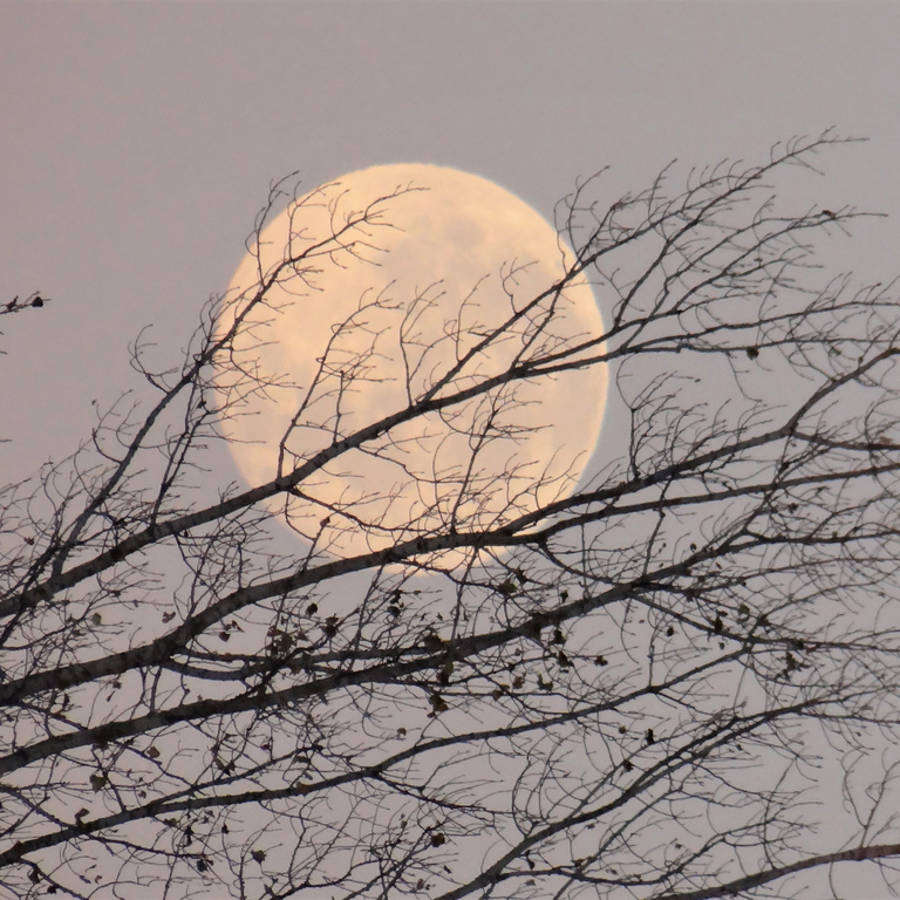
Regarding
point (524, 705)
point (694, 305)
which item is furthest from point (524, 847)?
point (694, 305)

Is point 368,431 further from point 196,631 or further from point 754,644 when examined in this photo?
point 754,644

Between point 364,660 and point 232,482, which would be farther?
point 232,482

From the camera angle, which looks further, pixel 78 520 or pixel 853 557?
pixel 78 520

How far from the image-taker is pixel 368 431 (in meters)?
6.40

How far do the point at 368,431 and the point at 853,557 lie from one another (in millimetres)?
2442

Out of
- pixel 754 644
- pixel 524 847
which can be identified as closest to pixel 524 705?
pixel 524 847

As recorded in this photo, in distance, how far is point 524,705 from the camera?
5.65 m

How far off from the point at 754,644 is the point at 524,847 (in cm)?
138

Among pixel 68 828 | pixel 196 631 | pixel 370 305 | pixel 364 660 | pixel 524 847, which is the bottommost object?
pixel 524 847

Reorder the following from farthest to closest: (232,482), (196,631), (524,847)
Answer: (232,482) → (196,631) → (524,847)

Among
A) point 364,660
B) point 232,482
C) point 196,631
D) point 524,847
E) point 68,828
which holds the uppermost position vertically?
point 232,482

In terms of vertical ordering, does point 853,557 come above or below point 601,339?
below

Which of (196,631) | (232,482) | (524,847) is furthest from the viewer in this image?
(232,482)

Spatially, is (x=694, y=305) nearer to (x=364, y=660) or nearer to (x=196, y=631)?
(x=364, y=660)
